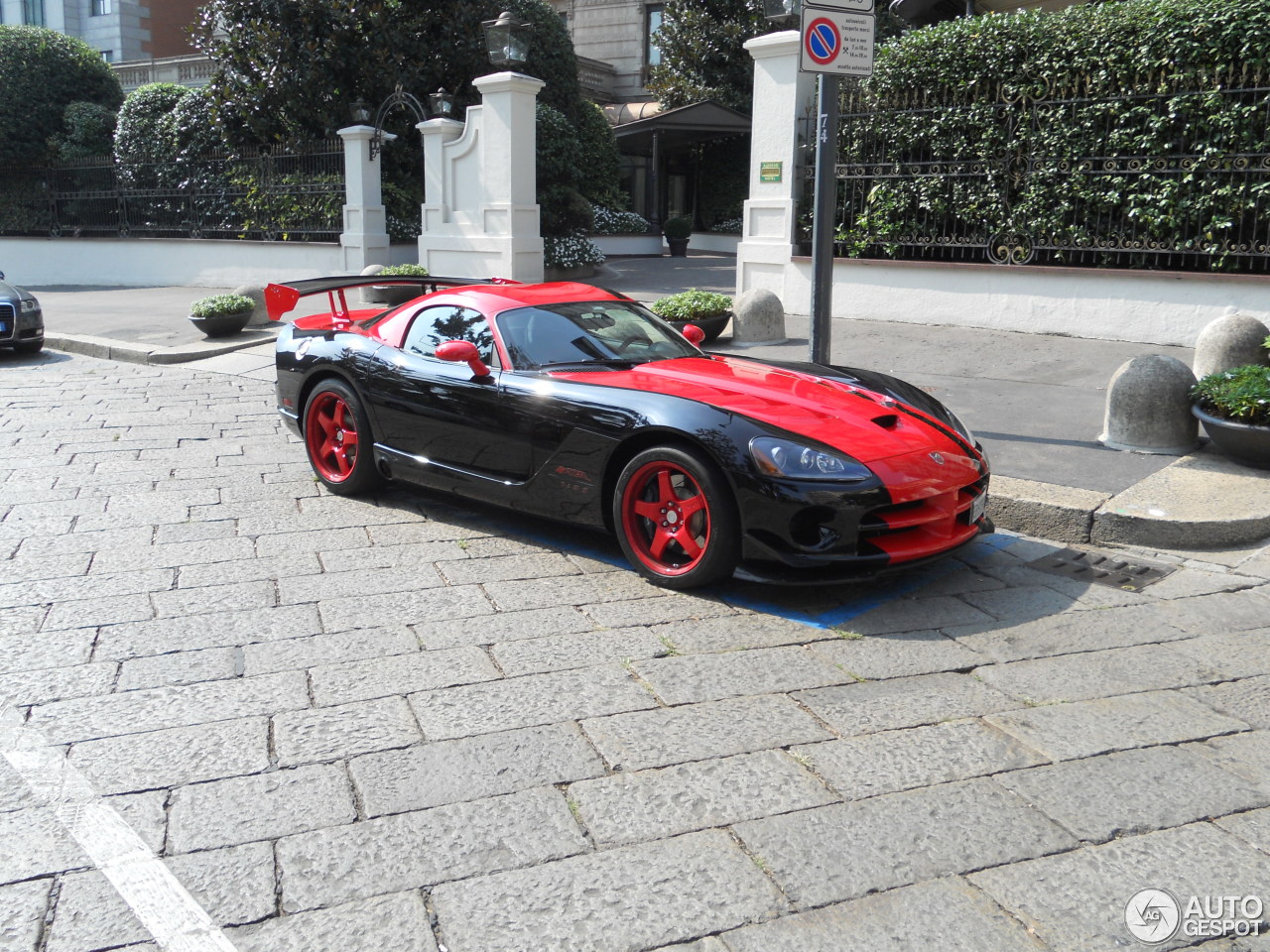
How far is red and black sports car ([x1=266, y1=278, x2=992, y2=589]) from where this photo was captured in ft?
14.5

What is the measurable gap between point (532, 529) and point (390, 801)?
A: 283 cm

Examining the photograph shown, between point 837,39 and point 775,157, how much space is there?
5637 mm

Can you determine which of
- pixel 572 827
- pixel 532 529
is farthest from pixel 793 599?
pixel 572 827

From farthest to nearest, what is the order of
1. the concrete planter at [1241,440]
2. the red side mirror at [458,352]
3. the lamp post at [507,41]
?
the lamp post at [507,41] → the concrete planter at [1241,440] → the red side mirror at [458,352]

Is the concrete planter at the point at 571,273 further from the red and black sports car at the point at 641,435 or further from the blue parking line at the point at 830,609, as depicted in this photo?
the blue parking line at the point at 830,609

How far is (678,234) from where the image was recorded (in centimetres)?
2577

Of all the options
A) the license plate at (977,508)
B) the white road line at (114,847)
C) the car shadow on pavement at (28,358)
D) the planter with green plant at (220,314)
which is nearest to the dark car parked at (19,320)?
the car shadow on pavement at (28,358)

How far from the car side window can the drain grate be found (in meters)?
2.92

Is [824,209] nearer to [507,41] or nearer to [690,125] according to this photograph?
[507,41]

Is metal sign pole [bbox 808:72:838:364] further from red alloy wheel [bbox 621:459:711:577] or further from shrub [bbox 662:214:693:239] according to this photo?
shrub [bbox 662:214:693:239]

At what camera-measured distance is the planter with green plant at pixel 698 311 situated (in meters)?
10.7

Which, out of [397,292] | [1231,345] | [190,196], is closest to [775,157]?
[397,292]

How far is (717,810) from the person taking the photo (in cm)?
299

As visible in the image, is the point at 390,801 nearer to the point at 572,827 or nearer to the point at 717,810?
the point at 572,827
